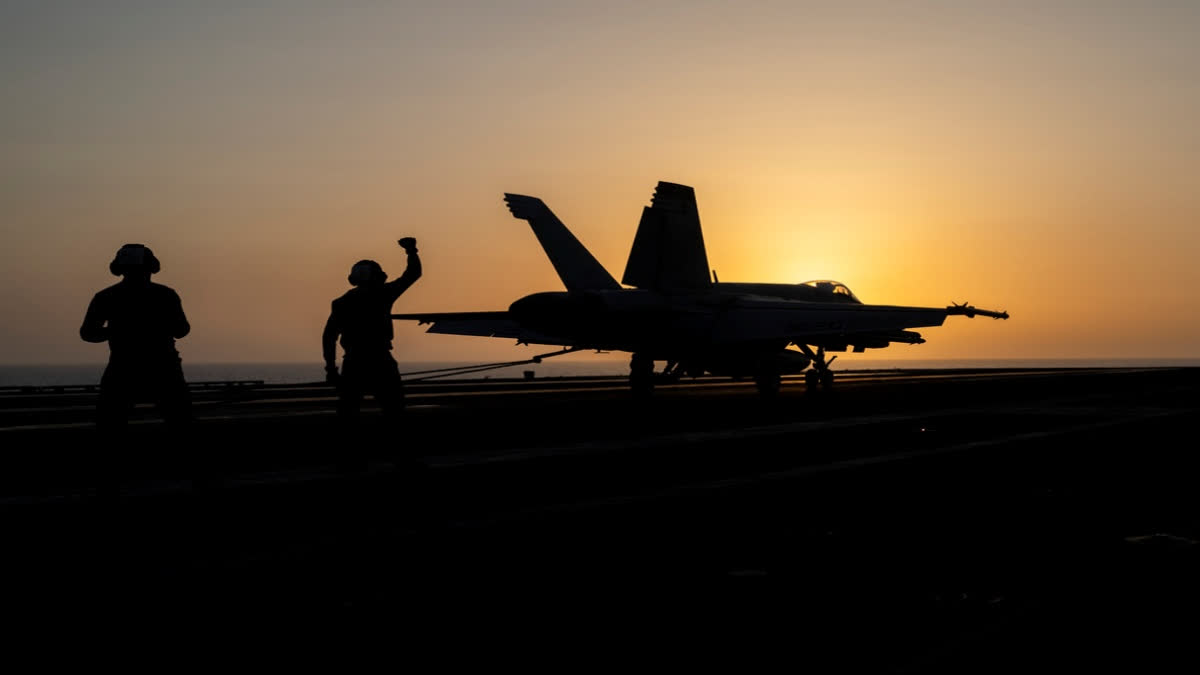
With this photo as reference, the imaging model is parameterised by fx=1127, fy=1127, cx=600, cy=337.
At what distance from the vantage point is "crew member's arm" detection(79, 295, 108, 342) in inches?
379

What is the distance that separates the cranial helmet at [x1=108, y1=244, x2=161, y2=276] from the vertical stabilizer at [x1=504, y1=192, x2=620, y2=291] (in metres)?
18.3

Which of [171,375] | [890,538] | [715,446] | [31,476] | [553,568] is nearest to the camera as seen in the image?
[553,568]

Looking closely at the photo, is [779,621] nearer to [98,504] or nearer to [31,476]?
[98,504]

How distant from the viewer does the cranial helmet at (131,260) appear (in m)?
9.64

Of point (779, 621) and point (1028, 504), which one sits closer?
point (779, 621)

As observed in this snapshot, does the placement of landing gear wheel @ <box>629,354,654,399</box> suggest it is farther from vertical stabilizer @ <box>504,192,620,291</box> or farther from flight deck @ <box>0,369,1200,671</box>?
flight deck @ <box>0,369,1200,671</box>

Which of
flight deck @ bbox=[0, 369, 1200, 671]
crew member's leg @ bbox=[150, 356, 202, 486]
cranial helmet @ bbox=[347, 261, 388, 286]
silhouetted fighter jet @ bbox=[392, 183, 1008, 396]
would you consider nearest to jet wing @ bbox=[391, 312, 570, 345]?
silhouetted fighter jet @ bbox=[392, 183, 1008, 396]

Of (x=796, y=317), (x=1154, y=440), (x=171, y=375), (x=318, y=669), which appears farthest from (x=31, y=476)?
(x=796, y=317)

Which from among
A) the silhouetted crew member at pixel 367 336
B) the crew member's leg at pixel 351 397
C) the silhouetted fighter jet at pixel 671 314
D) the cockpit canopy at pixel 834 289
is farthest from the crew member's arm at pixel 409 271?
the cockpit canopy at pixel 834 289

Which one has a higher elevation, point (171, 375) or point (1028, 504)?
point (171, 375)

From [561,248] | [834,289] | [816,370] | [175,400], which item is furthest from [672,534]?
[834,289]

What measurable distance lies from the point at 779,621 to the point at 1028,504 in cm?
497

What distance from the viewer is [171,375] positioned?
32.1ft

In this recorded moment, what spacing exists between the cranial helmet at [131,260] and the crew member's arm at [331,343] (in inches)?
82.7
